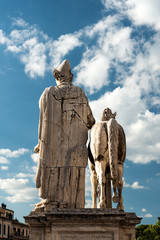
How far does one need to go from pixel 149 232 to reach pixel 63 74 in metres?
38.8

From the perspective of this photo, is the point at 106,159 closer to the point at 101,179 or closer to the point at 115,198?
the point at 101,179

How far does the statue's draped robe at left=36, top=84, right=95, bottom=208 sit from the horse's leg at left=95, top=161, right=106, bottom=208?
474 millimetres

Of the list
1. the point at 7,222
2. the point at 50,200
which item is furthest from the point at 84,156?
the point at 7,222

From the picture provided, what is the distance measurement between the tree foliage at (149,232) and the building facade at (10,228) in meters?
Answer: 22.1

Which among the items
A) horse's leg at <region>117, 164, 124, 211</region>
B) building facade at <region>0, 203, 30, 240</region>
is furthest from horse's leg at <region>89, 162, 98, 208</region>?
building facade at <region>0, 203, 30, 240</region>

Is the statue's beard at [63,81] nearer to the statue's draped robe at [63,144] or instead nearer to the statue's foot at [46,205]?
the statue's draped robe at [63,144]

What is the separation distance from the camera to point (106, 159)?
11.2 m

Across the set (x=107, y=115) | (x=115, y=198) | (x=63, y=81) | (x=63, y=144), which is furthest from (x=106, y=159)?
(x=63, y=81)

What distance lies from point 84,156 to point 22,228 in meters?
59.4

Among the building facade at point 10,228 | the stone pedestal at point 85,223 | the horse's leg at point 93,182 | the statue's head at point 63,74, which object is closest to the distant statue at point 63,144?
the statue's head at point 63,74

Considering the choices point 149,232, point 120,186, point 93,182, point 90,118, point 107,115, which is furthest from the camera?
point 149,232

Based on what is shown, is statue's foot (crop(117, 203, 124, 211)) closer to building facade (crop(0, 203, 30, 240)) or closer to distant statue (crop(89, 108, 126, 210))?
distant statue (crop(89, 108, 126, 210))

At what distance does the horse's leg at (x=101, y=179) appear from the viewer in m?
10.5

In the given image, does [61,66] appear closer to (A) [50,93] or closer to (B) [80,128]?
(A) [50,93]
